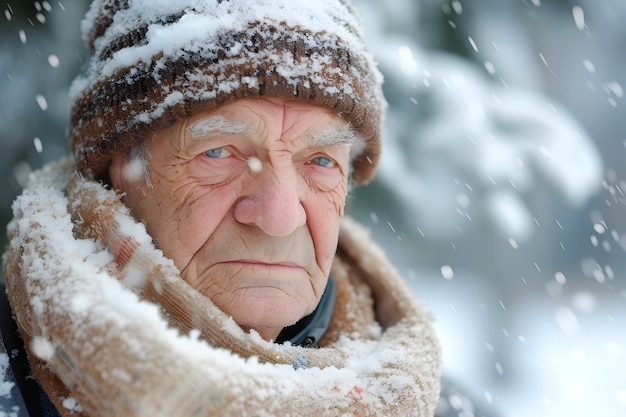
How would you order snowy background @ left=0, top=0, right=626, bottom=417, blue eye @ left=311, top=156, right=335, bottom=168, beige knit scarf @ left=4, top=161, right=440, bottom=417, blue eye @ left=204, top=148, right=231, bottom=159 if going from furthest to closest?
snowy background @ left=0, top=0, right=626, bottom=417 < blue eye @ left=311, top=156, right=335, bottom=168 < blue eye @ left=204, top=148, right=231, bottom=159 < beige knit scarf @ left=4, top=161, right=440, bottom=417

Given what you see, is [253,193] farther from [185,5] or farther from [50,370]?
[50,370]

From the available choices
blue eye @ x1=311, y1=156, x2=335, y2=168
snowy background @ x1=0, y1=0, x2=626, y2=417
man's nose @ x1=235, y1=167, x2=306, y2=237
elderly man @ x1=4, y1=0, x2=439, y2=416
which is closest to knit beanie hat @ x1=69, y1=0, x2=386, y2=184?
elderly man @ x1=4, y1=0, x2=439, y2=416

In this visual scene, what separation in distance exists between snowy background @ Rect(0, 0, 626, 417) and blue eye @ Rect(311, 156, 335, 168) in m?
2.04

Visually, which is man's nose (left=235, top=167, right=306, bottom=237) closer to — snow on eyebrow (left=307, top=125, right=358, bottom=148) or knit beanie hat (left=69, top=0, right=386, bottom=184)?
snow on eyebrow (left=307, top=125, right=358, bottom=148)

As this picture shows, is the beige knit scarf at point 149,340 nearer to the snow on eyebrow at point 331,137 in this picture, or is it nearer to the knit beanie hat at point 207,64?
the knit beanie hat at point 207,64

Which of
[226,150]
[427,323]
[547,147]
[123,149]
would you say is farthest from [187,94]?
[547,147]

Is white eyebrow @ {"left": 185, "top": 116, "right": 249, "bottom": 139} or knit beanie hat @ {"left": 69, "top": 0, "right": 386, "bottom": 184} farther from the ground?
knit beanie hat @ {"left": 69, "top": 0, "right": 386, "bottom": 184}

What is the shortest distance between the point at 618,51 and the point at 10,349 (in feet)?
19.4

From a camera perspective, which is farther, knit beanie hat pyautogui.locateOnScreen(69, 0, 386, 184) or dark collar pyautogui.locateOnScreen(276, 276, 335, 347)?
dark collar pyautogui.locateOnScreen(276, 276, 335, 347)

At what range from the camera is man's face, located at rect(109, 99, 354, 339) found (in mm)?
1859

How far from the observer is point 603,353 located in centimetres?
641

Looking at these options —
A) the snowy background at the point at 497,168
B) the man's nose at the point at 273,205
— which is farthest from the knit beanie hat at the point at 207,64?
the snowy background at the point at 497,168

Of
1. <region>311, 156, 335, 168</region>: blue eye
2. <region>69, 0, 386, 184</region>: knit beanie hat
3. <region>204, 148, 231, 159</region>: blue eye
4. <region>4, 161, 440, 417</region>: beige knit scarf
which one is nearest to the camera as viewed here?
<region>4, 161, 440, 417</region>: beige knit scarf

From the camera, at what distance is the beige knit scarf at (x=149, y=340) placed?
1284 mm
